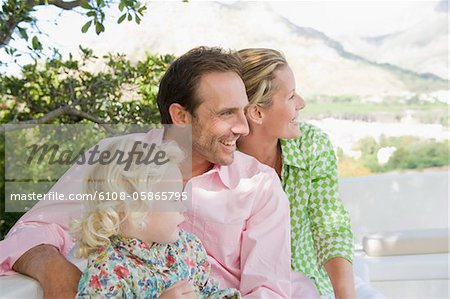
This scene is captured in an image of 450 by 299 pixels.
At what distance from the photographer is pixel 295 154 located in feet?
6.81

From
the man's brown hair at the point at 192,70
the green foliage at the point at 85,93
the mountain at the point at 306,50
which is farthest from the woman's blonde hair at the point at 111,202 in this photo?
the mountain at the point at 306,50

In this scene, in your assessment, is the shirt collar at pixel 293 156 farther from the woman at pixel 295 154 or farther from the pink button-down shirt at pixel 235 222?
the pink button-down shirt at pixel 235 222

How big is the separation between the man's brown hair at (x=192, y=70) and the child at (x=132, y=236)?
406 mm

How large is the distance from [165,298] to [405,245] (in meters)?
2.11

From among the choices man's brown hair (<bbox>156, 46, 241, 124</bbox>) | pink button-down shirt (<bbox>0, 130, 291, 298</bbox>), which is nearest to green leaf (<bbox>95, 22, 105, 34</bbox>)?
man's brown hair (<bbox>156, 46, 241, 124</bbox>)

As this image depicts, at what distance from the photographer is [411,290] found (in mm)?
3213

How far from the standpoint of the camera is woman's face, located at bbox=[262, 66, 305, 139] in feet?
6.69

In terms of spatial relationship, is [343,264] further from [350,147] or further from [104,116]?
[350,147]

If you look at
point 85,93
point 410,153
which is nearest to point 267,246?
point 85,93

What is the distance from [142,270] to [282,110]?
2.58ft

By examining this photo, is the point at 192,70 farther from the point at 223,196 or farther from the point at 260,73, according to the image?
the point at 223,196

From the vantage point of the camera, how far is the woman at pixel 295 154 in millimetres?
2035

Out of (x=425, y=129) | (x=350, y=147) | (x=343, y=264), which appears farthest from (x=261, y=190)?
(x=425, y=129)

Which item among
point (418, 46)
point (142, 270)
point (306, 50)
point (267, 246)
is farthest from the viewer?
point (418, 46)
